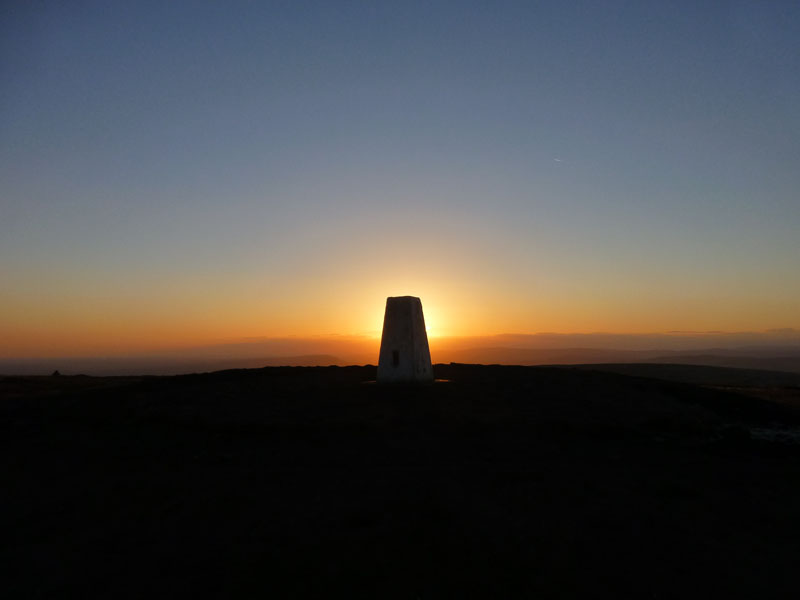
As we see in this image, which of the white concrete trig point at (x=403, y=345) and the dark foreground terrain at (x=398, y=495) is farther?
the white concrete trig point at (x=403, y=345)

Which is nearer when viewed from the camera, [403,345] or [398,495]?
[398,495]

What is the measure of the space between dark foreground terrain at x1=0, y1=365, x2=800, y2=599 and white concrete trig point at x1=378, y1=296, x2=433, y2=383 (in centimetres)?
106

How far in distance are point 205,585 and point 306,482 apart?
338 centimetres

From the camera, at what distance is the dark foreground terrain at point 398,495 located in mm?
6352

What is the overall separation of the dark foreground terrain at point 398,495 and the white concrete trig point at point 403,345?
1.06m

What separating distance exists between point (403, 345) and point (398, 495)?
28.8 feet

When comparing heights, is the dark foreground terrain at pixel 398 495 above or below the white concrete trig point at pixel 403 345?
below

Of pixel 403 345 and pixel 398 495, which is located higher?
pixel 403 345

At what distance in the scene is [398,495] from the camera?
8.63 meters

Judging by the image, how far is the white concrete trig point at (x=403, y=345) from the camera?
17.1 meters

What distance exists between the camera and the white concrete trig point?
1712 centimetres

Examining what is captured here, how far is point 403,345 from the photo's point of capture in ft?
56.5

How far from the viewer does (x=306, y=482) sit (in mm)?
9484

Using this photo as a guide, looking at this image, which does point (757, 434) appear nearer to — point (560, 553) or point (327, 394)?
point (560, 553)
